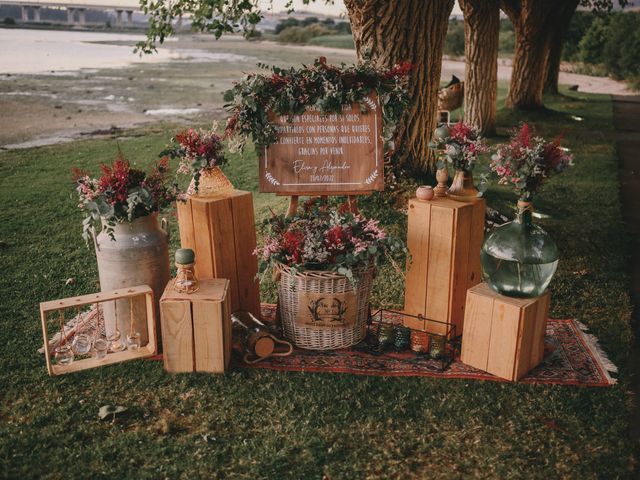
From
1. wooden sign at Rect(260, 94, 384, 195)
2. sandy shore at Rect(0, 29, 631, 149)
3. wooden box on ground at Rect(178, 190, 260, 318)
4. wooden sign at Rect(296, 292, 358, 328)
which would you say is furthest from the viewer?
sandy shore at Rect(0, 29, 631, 149)

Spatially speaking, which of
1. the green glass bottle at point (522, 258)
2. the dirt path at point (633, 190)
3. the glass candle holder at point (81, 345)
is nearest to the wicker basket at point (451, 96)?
the dirt path at point (633, 190)

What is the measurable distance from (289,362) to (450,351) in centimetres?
106

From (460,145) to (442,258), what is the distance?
759 millimetres

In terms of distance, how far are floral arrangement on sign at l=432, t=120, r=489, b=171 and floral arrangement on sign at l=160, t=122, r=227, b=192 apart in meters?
1.48

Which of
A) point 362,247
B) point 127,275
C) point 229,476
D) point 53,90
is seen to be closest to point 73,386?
point 127,275

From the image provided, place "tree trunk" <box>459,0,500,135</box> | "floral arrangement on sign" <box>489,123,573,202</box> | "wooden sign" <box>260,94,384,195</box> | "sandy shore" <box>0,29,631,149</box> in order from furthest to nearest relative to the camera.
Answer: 1. "sandy shore" <box>0,29,631,149</box>
2. "tree trunk" <box>459,0,500,135</box>
3. "wooden sign" <box>260,94,384,195</box>
4. "floral arrangement on sign" <box>489,123,573,202</box>

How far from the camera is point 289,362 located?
3.91 meters

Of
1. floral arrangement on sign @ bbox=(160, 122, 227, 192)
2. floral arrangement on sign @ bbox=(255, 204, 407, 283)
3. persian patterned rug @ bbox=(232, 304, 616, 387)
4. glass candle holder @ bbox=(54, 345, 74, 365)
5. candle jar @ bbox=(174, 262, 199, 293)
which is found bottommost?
persian patterned rug @ bbox=(232, 304, 616, 387)

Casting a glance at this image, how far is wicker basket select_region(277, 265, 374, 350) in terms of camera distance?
12.7ft

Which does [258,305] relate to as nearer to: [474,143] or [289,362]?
[289,362]

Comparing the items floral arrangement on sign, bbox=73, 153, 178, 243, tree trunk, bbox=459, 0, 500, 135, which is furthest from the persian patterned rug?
tree trunk, bbox=459, 0, 500, 135

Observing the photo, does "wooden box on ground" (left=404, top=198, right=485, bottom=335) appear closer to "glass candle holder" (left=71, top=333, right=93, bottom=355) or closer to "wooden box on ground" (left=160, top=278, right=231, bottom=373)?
"wooden box on ground" (left=160, top=278, right=231, bottom=373)

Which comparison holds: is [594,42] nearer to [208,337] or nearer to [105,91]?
[105,91]

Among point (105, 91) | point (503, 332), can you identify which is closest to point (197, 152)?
point (503, 332)
